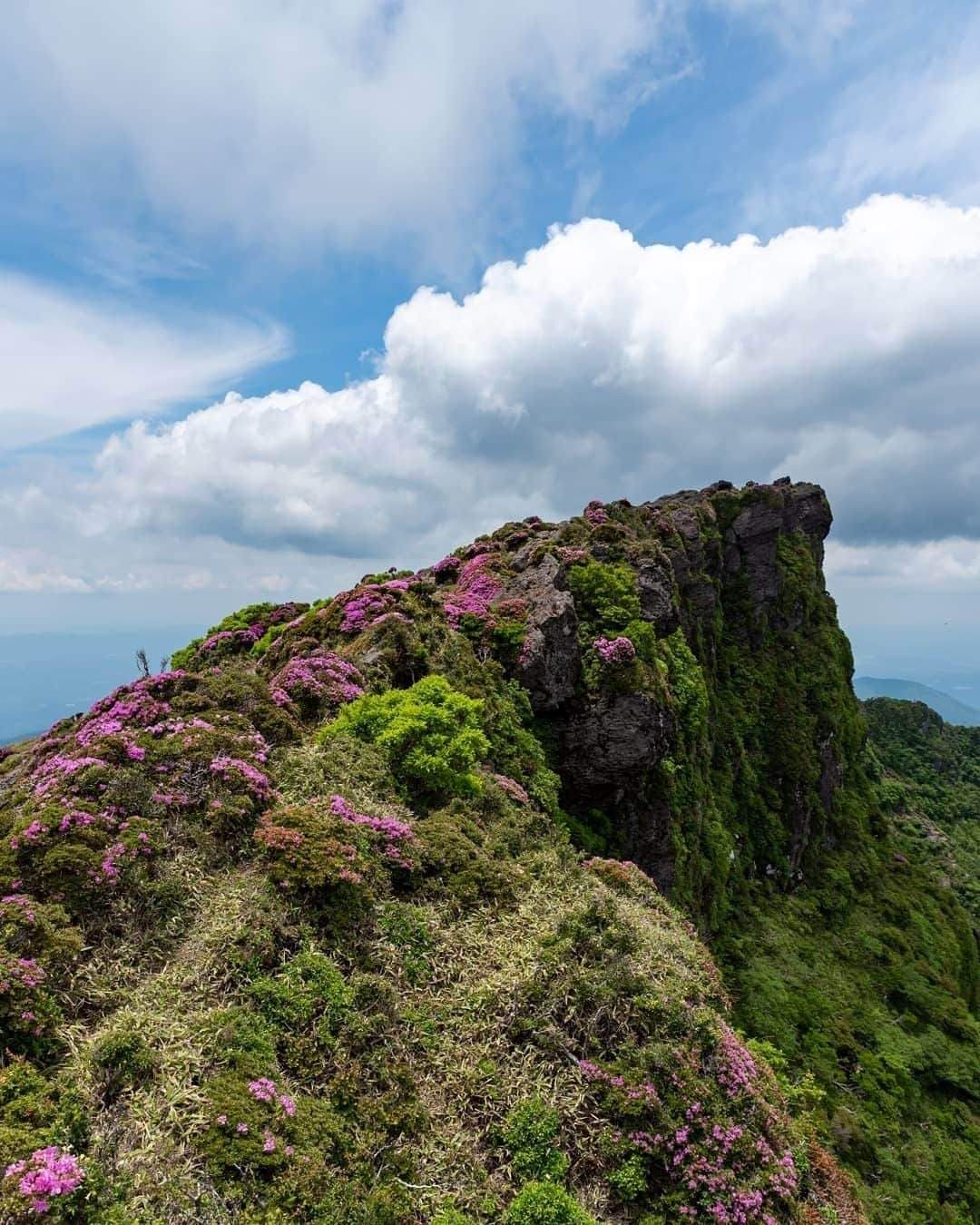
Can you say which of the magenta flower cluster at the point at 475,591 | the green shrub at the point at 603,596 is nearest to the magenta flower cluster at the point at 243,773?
the magenta flower cluster at the point at 475,591

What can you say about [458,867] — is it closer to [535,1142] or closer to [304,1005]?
[304,1005]

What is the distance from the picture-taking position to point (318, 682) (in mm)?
17484

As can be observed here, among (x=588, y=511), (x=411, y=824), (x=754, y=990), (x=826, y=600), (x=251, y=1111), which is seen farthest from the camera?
(x=826, y=600)

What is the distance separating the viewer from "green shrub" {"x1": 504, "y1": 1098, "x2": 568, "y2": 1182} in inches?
303

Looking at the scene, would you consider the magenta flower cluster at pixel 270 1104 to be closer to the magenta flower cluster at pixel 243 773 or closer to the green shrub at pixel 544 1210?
the green shrub at pixel 544 1210

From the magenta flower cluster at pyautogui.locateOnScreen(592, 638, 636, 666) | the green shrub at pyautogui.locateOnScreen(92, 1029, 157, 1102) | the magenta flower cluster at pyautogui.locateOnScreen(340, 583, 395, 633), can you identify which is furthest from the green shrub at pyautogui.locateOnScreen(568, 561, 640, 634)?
the green shrub at pyautogui.locateOnScreen(92, 1029, 157, 1102)

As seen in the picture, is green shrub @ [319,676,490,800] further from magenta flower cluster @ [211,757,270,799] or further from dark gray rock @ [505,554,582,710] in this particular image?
dark gray rock @ [505,554,582,710]

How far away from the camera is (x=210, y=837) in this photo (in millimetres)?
10828

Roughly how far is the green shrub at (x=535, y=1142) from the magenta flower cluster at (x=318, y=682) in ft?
34.8

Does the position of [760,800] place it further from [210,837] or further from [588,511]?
[210,837]

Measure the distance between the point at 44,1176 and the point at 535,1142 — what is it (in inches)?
205

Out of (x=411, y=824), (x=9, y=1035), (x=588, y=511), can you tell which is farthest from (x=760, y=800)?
(x=9, y=1035)

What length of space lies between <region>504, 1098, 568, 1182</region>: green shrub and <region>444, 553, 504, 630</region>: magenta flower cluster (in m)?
17.4

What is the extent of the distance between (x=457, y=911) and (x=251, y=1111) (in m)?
4.80
